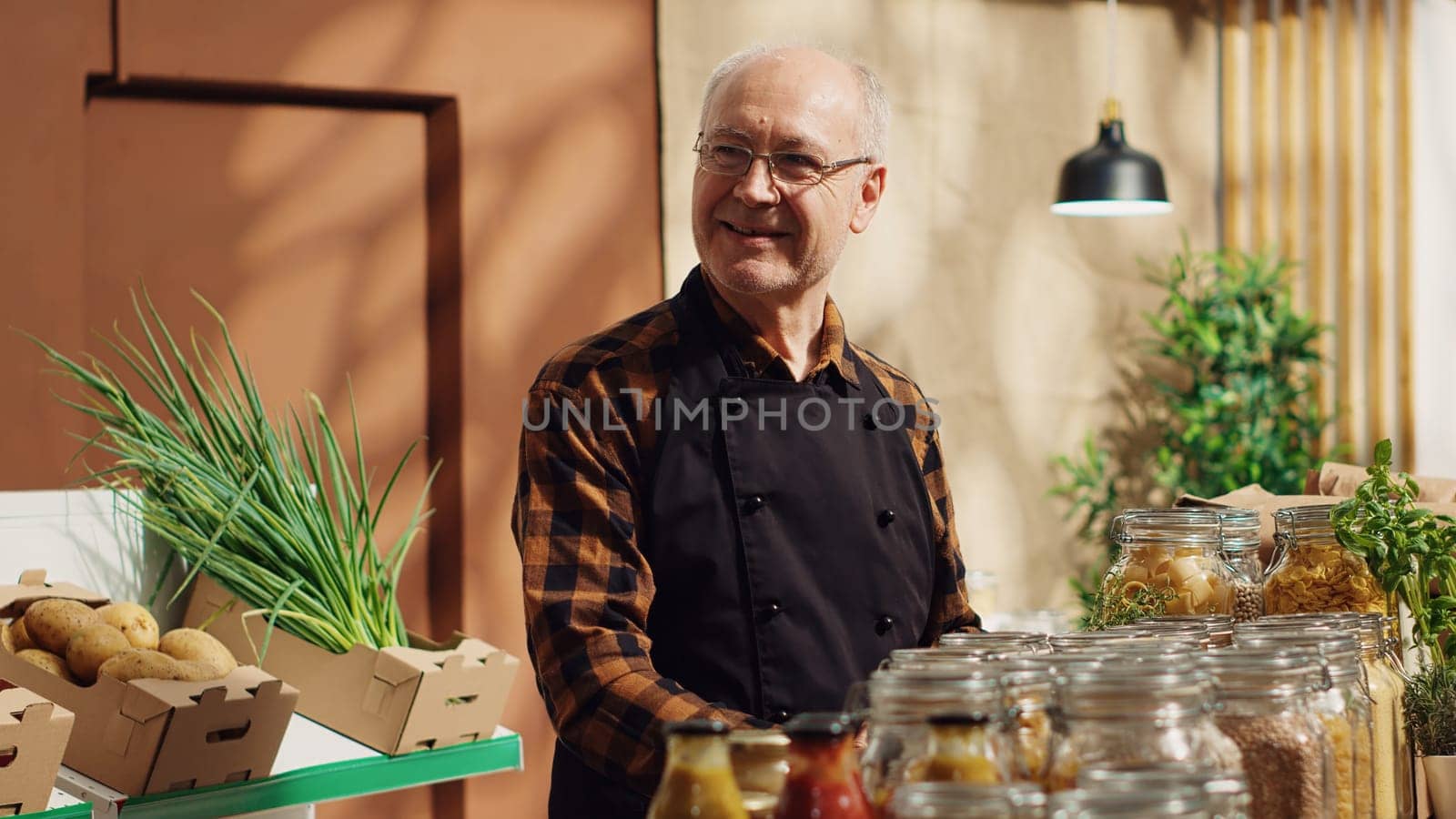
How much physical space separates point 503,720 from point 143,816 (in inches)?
82.6

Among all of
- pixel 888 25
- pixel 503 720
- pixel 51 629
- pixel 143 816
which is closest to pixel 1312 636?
pixel 143 816

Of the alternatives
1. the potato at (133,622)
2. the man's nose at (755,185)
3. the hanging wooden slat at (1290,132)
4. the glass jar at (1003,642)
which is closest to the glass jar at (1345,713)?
the glass jar at (1003,642)

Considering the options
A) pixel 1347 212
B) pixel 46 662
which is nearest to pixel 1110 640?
pixel 46 662

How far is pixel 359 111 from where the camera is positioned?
404cm

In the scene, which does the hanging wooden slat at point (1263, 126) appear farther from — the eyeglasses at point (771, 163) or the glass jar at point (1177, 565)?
the glass jar at point (1177, 565)

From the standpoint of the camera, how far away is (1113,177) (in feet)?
13.7

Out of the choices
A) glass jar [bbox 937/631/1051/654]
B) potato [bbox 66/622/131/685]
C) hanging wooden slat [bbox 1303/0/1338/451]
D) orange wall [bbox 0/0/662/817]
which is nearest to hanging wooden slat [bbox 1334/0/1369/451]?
hanging wooden slat [bbox 1303/0/1338/451]

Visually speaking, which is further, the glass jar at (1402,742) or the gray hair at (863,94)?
the gray hair at (863,94)

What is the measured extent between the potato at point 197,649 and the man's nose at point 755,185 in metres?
1.03

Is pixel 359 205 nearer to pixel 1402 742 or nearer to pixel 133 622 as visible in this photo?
pixel 133 622

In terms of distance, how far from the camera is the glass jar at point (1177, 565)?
4.96ft

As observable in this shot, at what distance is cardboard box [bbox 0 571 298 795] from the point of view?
6.39 feet

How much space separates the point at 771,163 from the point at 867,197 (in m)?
0.29

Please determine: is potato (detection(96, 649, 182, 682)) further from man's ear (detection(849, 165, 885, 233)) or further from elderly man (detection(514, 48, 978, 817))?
man's ear (detection(849, 165, 885, 233))
